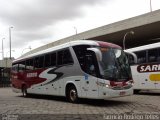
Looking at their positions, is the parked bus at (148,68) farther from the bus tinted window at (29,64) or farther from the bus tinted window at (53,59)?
the bus tinted window at (29,64)

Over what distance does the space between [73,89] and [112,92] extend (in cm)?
275

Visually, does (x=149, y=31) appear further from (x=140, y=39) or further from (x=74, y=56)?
(x=74, y=56)

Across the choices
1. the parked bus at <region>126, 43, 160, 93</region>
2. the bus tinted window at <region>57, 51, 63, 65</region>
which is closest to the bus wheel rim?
the bus tinted window at <region>57, 51, 63, 65</region>

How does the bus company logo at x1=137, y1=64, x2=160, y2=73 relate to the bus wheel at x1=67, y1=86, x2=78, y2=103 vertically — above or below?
above

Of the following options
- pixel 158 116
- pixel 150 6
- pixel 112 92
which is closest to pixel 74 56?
pixel 112 92

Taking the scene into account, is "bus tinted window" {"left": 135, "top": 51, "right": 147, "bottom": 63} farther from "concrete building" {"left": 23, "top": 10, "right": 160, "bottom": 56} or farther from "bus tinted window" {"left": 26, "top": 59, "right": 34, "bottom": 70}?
"concrete building" {"left": 23, "top": 10, "right": 160, "bottom": 56}

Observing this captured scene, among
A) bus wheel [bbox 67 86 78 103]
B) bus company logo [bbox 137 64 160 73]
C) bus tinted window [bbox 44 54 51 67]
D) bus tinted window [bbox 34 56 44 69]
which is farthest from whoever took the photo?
→ bus tinted window [bbox 34 56 44 69]

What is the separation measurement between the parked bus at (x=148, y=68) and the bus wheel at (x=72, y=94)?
201 inches

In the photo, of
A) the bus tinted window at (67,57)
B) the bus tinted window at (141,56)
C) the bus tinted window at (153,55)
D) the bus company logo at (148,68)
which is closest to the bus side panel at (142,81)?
the bus company logo at (148,68)

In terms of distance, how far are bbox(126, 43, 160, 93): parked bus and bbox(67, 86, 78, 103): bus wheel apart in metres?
5.10

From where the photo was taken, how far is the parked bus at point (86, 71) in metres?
14.9

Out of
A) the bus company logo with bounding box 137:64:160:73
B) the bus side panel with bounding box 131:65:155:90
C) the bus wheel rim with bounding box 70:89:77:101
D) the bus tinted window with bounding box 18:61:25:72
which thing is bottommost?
the bus wheel rim with bounding box 70:89:77:101

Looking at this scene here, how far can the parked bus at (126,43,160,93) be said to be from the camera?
20719 mm

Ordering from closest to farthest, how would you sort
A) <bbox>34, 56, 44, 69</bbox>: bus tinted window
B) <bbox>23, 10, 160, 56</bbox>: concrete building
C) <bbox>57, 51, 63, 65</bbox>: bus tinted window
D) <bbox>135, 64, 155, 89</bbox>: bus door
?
1. <bbox>57, 51, 63, 65</bbox>: bus tinted window
2. <bbox>34, 56, 44, 69</bbox>: bus tinted window
3. <bbox>135, 64, 155, 89</bbox>: bus door
4. <bbox>23, 10, 160, 56</bbox>: concrete building
